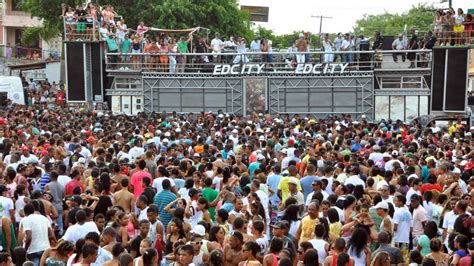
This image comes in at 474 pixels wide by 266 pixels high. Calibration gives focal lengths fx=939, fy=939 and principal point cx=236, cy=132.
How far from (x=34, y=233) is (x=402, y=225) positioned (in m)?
4.74

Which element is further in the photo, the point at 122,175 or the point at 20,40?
A: the point at 20,40

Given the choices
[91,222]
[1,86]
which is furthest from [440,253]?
[1,86]

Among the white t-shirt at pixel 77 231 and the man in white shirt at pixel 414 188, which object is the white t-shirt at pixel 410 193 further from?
the white t-shirt at pixel 77 231

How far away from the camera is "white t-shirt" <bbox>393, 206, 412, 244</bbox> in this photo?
1234cm

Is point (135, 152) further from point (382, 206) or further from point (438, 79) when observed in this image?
point (438, 79)

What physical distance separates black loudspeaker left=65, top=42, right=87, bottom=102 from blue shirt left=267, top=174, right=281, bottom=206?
1988 cm

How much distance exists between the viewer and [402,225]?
12.4 m

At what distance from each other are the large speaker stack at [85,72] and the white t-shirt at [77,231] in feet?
75.1

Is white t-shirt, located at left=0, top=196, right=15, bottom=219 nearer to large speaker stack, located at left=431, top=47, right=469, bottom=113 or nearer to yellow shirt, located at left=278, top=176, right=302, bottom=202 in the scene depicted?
yellow shirt, located at left=278, top=176, right=302, bottom=202

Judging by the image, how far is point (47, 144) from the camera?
1842 centimetres

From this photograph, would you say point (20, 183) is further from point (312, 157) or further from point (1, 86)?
point (1, 86)

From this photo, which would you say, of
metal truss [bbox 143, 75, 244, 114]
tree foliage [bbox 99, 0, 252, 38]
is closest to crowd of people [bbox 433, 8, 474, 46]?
metal truss [bbox 143, 75, 244, 114]

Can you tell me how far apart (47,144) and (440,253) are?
10.1 metres

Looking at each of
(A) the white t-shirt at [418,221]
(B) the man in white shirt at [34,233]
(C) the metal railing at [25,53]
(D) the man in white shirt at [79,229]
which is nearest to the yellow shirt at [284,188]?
(A) the white t-shirt at [418,221]
